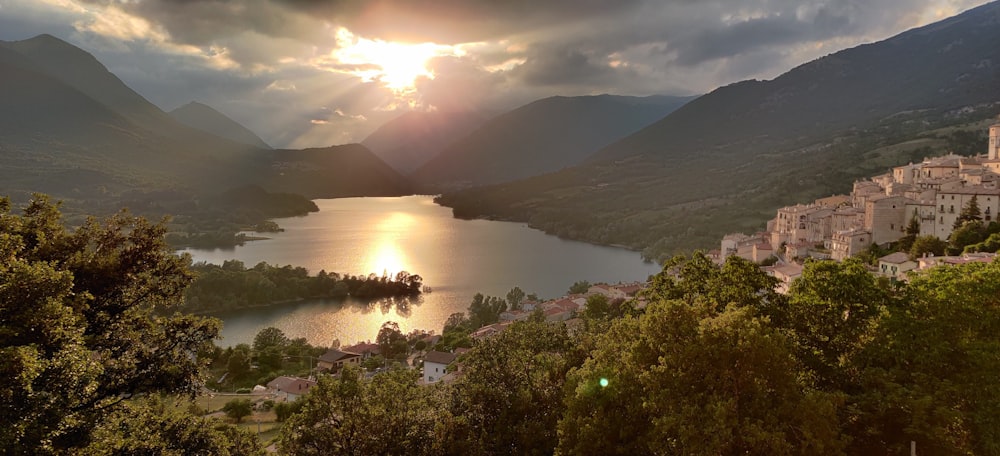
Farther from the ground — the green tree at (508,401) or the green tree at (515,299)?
the green tree at (508,401)

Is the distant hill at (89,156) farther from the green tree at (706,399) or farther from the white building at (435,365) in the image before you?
the green tree at (706,399)

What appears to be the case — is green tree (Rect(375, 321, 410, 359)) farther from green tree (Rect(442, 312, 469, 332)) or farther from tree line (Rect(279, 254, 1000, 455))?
tree line (Rect(279, 254, 1000, 455))

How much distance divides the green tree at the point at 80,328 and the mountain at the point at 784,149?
7288 cm

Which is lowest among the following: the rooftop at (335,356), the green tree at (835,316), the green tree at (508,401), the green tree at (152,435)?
the rooftop at (335,356)

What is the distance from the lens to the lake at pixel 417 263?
166 ft

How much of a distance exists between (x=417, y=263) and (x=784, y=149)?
108348mm

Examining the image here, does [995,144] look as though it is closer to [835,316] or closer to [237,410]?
[835,316]

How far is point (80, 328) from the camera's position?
7055 millimetres

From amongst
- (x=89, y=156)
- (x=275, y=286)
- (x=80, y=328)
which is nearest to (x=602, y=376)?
(x=80, y=328)

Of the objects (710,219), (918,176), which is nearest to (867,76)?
(710,219)

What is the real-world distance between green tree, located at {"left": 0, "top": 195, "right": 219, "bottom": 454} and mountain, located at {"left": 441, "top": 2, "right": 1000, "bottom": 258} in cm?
7288

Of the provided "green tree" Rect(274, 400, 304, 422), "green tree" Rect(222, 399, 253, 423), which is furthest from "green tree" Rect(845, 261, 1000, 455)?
"green tree" Rect(222, 399, 253, 423)

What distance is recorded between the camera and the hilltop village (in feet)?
86.2

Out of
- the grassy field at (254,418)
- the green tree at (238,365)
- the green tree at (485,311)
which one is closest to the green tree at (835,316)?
the grassy field at (254,418)
